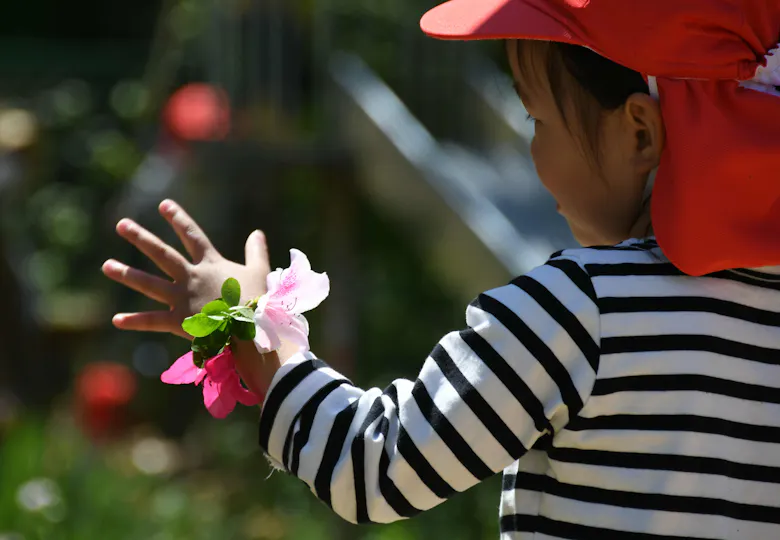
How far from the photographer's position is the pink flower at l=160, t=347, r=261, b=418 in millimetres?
1443

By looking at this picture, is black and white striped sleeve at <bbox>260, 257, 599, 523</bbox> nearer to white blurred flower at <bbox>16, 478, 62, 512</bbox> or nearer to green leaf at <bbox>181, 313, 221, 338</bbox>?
green leaf at <bbox>181, 313, 221, 338</bbox>

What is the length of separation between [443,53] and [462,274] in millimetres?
2244

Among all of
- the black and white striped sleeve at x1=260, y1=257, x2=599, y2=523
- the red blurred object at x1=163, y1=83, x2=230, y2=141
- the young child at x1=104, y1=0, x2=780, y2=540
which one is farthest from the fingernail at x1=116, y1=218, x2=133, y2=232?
the red blurred object at x1=163, y1=83, x2=230, y2=141

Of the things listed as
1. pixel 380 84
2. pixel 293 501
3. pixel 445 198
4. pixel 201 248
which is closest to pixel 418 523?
pixel 293 501

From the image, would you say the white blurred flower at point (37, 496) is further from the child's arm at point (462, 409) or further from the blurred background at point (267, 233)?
the child's arm at point (462, 409)

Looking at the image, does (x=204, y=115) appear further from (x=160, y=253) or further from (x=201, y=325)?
(x=201, y=325)

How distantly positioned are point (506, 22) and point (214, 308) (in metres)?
0.54

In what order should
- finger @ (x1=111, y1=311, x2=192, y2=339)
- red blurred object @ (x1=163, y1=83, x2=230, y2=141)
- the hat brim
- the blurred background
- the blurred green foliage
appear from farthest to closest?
red blurred object @ (x1=163, y1=83, x2=230, y2=141), the blurred background, the blurred green foliage, finger @ (x1=111, y1=311, x2=192, y2=339), the hat brim

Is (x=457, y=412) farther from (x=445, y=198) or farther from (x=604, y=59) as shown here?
(x=445, y=198)

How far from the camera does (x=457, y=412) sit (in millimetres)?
1291

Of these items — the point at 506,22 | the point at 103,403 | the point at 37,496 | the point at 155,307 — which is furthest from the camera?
the point at 155,307

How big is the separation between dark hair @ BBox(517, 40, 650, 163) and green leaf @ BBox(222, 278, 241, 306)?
1.65 ft

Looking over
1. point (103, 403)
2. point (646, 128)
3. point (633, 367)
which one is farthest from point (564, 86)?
point (103, 403)

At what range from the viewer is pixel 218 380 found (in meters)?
1.46
